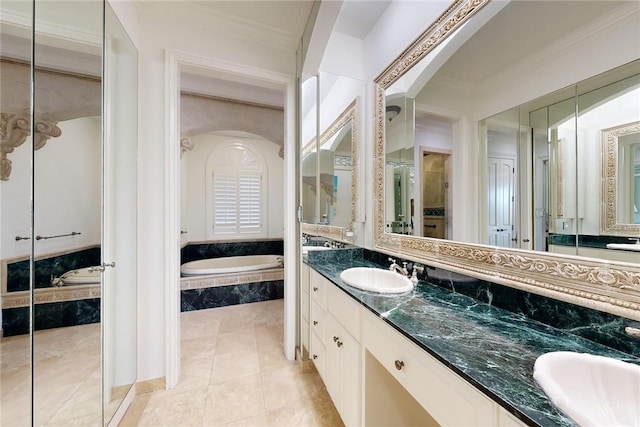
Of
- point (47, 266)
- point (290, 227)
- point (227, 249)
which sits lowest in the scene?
point (227, 249)

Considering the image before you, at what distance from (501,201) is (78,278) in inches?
89.1

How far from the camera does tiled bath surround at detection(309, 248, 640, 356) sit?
27.1 inches

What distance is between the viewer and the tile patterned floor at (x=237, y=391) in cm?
147

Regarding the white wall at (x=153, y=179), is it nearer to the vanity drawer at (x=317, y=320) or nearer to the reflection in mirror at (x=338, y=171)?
the vanity drawer at (x=317, y=320)

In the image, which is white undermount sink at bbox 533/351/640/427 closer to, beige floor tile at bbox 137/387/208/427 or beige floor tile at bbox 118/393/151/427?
beige floor tile at bbox 137/387/208/427

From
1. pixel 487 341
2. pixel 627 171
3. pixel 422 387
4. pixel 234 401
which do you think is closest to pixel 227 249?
pixel 234 401

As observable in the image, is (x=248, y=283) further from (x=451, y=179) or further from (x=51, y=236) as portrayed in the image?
(x=451, y=179)

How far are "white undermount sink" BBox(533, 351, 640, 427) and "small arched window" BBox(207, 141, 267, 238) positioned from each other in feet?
14.4

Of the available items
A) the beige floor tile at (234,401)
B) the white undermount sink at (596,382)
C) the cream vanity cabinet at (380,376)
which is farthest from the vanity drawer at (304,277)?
the white undermount sink at (596,382)

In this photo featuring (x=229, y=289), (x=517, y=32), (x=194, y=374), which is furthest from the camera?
(x=229, y=289)

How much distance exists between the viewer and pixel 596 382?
606 millimetres

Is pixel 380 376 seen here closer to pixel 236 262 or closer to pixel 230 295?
pixel 230 295

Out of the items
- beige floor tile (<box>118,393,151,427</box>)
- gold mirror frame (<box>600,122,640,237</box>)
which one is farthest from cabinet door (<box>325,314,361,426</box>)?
beige floor tile (<box>118,393,151,427</box>)

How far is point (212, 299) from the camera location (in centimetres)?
318
